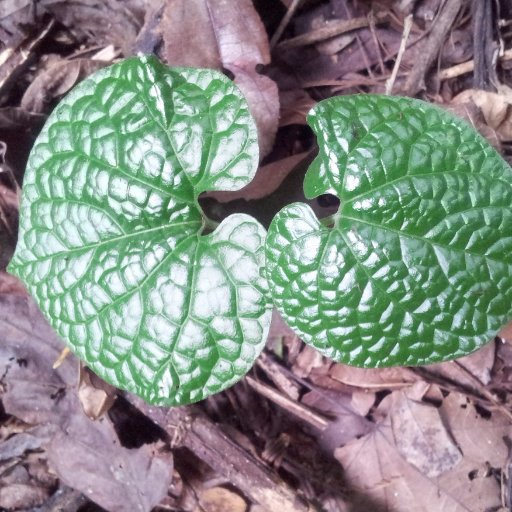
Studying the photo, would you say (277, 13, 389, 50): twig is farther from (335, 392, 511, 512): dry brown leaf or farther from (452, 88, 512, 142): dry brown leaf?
(335, 392, 511, 512): dry brown leaf

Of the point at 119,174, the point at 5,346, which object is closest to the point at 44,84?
the point at 119,174

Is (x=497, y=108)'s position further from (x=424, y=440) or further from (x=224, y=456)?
(x=224, y=456)

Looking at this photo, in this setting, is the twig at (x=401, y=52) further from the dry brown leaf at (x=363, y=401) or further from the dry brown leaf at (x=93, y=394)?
the dry brown leaf at (x=93, y=394)

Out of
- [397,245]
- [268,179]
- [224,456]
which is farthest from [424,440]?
[268,179]

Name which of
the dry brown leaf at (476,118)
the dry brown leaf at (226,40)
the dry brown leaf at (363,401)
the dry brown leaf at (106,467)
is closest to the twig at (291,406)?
the dry brown leaf at (363,401)

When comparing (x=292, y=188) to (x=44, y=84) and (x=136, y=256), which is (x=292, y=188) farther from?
(x=44, y=84)

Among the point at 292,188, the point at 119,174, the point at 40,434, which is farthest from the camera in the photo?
the point at 40,434
